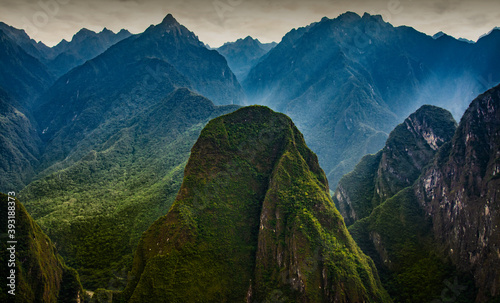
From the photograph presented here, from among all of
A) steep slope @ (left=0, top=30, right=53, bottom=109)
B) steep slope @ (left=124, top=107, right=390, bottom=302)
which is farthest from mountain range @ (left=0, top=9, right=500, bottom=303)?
steep slope @ (left=0, top=30, right=53, bottom=109)

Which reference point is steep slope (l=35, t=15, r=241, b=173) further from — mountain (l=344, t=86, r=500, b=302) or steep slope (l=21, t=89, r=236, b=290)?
mountain (l=344, t=86, r=500, b=302)

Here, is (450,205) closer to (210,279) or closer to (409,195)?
(409,195)

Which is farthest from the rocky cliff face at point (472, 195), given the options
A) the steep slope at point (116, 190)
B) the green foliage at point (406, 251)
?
the steep slope at point (116, 190)

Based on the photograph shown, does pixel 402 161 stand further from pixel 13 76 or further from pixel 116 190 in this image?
pixel 13 76

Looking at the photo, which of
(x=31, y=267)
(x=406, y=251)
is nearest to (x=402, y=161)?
(x=406, y=251)

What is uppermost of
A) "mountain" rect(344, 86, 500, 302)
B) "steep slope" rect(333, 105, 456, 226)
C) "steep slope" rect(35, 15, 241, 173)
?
"steep slope" rect(35, 15, 241, 173)
